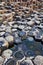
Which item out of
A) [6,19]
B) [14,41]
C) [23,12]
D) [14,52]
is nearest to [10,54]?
[14,52]

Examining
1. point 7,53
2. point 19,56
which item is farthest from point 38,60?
point 7,53

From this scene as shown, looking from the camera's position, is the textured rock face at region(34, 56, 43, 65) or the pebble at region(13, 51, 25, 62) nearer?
the textured rock face at region(34, 56, 43, 65)

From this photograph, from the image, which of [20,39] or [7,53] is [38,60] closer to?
[7,53]

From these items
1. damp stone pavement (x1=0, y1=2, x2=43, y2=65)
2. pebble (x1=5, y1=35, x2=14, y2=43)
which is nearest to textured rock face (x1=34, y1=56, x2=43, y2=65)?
damp stone pavement (x1=0, y1=2, x2=43, y2=65)

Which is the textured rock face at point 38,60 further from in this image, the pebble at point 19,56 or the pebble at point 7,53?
the pebble at point 7,53

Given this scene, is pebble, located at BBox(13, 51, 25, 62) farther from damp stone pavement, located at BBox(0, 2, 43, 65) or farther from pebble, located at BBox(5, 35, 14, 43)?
pebble, located at BBox(5, 35, 14, 43)

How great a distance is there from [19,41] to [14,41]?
0.10m

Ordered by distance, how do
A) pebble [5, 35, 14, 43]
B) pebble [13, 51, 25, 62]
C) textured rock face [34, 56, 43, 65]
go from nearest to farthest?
textured rock face [34, 56, 43, 65] < pebble [13, 51, 25, 62] < pebble [5, 35, 14, 43]

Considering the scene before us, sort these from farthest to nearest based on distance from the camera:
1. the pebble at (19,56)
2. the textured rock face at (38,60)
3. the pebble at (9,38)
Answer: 1. the pebble at (9,38)
2. the pebble at (19,56)
3. the textured rock face at (38,60)

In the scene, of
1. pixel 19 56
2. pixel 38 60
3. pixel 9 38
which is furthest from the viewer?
pixel 9 38

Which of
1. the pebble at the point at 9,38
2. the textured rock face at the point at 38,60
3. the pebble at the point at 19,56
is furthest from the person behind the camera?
the pebble at the point at 9,38

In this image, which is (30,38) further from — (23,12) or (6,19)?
(23,12)

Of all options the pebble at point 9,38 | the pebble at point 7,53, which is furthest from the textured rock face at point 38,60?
the pebble at point 9,38

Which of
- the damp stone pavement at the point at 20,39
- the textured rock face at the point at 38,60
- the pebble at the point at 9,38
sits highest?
the pebble at the point at 9,38
